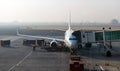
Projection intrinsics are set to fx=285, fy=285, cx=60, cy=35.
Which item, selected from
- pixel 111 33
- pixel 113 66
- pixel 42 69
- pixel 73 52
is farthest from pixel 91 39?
pixel 42 69

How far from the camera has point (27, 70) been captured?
36.9m

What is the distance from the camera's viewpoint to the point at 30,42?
7712 cm

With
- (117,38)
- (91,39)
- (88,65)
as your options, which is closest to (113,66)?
(88,65)

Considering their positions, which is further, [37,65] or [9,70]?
[37,65]

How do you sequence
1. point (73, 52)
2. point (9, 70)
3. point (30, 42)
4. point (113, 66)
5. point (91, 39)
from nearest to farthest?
point (9, 70)
point (113, 66)
point (73, 52)
point (91, 39)
point (30, 42)

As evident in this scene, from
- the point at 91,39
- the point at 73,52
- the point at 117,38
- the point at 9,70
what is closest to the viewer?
the point at 9,70

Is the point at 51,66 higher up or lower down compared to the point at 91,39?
lower down

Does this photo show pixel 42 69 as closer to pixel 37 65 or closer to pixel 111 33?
pixel 37 65

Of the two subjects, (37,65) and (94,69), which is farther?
(37,65)

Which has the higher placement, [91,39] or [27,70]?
[91,39]

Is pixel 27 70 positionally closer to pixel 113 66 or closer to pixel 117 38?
pixel 113 66

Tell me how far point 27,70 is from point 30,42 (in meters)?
40.5

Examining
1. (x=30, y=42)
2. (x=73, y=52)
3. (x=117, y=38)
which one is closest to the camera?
(x=73, y=52)

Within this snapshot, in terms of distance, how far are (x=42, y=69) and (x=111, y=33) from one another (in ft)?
122
